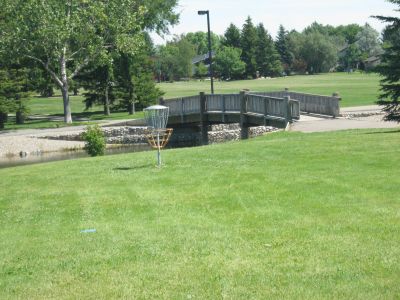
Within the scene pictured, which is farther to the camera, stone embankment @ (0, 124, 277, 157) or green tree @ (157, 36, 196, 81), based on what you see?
green tree @ (157, 36, 196, 81)

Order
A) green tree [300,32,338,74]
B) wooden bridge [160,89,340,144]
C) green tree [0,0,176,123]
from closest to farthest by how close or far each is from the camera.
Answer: wooden bridge [160,89,340,144], green tree [0,0,176,123], green tree [300,32,338,74]

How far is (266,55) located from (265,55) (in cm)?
19

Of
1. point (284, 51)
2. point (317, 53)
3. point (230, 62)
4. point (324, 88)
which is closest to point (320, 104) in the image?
point (324, 88)

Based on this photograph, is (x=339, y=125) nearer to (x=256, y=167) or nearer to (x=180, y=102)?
(x=180, y=102)

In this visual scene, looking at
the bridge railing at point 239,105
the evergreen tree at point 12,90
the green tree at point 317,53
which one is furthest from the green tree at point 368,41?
the bridge railing at point 239,105

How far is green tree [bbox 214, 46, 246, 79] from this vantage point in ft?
359

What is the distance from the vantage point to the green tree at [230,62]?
10951cm

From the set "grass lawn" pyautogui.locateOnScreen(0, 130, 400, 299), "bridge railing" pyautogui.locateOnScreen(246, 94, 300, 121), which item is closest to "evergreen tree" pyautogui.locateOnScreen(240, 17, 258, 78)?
"bridge railing" pyautogui.locateOnScreen(246, 94, 300, 121)

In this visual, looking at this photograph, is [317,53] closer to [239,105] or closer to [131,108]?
[131,108]

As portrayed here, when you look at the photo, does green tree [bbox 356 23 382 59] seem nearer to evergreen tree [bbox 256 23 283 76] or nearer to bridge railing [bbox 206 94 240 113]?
evergreen tree [bbox 256 23 283 76]

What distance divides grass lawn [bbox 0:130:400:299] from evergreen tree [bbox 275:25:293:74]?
119m

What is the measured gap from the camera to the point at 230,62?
11081 centimetres

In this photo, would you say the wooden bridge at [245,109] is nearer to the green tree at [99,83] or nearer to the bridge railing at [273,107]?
the bridge railing at [273,107]

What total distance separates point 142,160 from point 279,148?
3.81 meters
